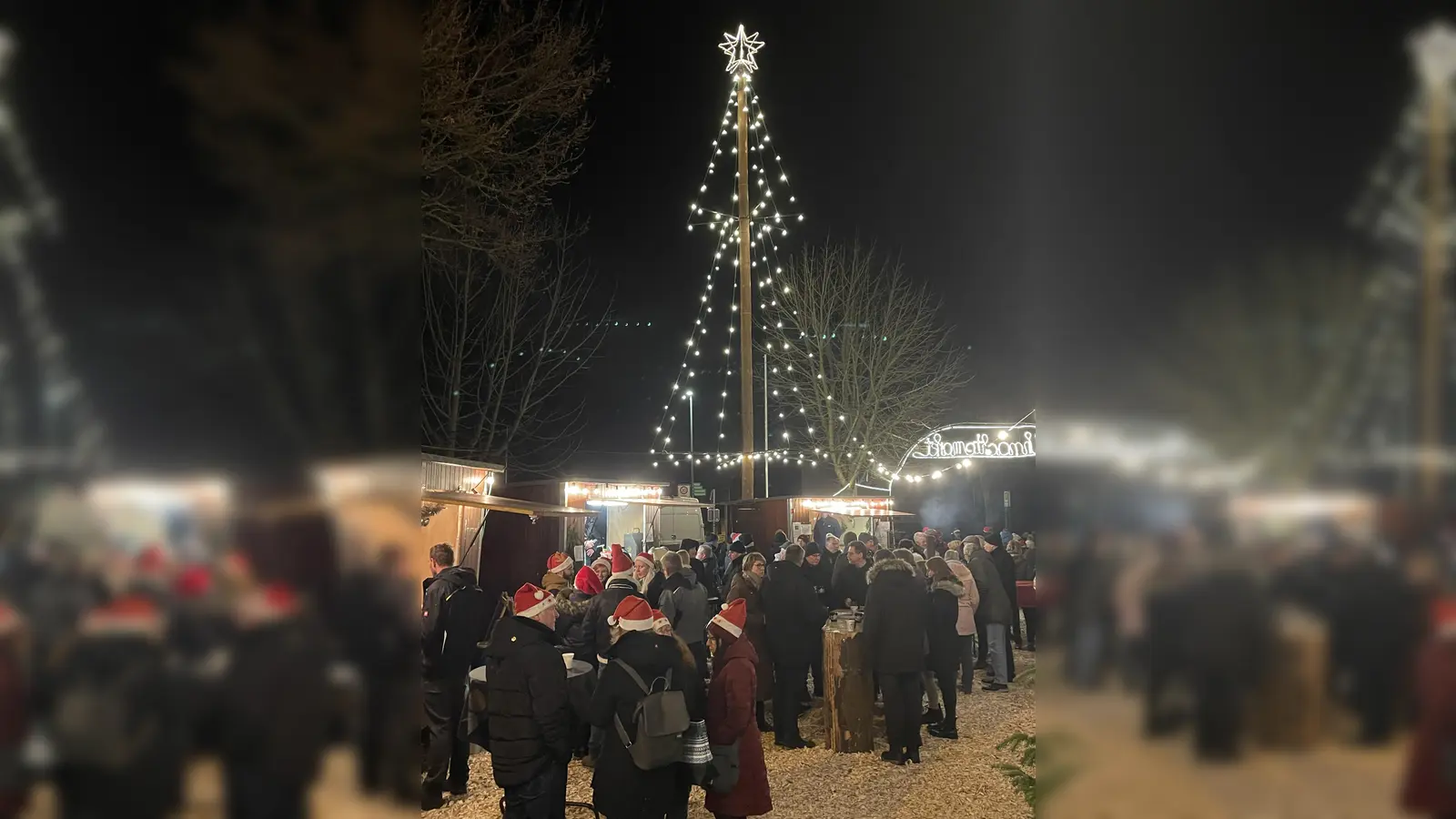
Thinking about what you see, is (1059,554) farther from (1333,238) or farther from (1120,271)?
(1333,238)

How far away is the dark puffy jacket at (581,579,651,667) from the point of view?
7.78 metres

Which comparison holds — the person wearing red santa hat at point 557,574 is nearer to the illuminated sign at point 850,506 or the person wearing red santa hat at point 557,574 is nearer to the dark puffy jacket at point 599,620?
the dark puffy jacket at point 599,620

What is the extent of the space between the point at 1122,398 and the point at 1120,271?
0.85 ft

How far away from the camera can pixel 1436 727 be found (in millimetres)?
1161

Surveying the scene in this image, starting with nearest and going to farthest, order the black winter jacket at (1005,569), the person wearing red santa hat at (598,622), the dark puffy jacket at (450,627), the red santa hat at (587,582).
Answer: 1. the dark puffy jacket at (450,627)
2. the person wearing red santa hat at (598,622)
3. the red santa hat at (587,582)
4. the black winter jacket at (1005,569)

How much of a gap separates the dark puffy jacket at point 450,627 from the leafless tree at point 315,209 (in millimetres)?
6027

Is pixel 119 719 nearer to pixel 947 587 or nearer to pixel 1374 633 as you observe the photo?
pixel 1374 633

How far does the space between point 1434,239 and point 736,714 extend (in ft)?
16.6

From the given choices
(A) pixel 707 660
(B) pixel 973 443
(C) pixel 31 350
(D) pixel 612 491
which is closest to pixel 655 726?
(A) pixel 707 660

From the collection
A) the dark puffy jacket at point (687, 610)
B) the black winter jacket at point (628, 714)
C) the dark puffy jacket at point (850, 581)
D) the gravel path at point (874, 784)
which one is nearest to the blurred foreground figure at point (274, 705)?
the black winter jacket at point (628, 714)

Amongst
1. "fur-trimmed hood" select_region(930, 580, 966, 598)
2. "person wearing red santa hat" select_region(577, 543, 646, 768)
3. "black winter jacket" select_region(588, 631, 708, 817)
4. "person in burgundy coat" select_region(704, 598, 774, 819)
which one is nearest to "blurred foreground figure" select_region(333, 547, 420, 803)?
"black winter jacket" select_region(588, 631, 708, 817)

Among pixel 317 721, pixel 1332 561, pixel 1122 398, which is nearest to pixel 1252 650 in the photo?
pixel 1332 561

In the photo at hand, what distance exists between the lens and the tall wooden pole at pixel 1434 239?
1.19 meters

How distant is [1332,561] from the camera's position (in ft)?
4.12
